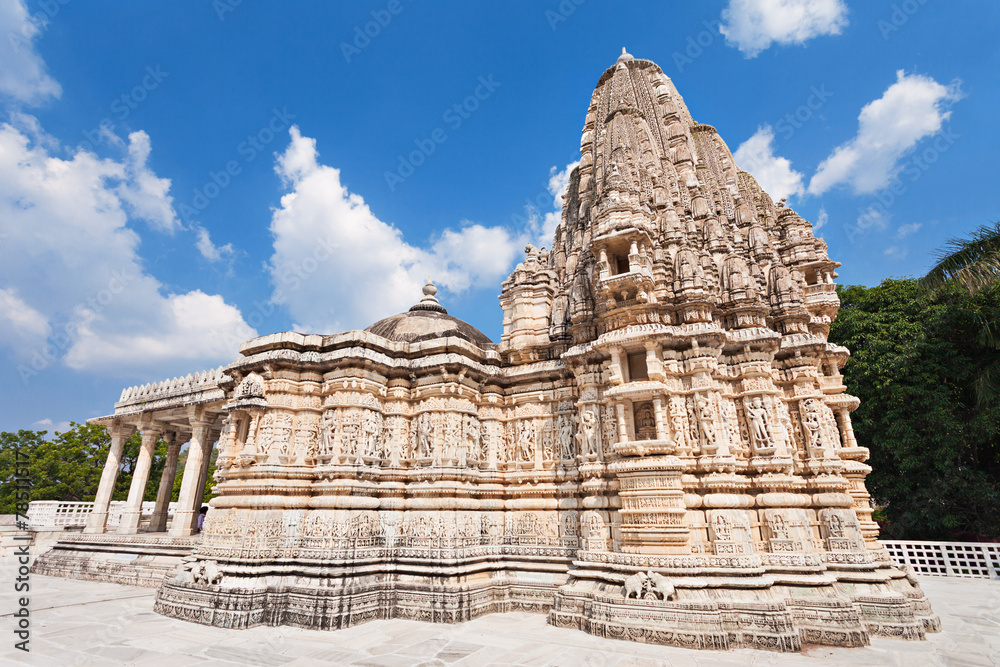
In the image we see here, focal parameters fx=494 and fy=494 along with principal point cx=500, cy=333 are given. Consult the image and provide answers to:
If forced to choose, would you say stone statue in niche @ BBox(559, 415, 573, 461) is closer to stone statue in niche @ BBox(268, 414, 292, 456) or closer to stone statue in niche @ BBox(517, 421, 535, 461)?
stone statue in niche @ BBox(517, 421, 535, 461)

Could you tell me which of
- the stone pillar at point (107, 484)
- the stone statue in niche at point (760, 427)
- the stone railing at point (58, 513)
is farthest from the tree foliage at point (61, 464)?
the stone statue in niche at point (760, 427)

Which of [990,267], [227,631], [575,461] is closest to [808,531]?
[575,461]

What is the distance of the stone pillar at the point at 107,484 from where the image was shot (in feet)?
68.5

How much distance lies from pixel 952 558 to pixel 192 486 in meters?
29.0

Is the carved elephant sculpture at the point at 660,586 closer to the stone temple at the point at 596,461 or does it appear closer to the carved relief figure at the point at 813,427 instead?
the stone temple at the point at 596,461

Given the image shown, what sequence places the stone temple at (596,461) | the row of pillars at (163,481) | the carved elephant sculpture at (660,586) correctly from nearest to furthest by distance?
the carved elephant sculpture at (660,586) < the stone temple at (596,461) < the row of pillars at (163,481)

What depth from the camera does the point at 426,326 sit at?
15336 millimetres

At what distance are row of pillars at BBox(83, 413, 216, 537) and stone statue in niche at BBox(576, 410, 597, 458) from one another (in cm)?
1530

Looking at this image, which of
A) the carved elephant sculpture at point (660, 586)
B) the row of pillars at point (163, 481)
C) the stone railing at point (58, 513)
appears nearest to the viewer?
the carved elephant sculpture at point (660, 586)

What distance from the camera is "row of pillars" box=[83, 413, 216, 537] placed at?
1867 cm

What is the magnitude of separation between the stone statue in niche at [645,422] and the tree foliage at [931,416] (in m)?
15.1

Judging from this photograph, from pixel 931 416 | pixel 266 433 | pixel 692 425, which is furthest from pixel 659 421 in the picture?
pixel 931 416

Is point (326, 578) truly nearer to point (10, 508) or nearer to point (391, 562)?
point (391, 562)

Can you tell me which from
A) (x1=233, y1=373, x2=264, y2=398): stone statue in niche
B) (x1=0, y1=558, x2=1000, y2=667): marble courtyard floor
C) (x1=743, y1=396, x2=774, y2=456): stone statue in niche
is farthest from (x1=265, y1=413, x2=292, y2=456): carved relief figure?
(x1=743, y1=396, x2=774, y2=456): stone statue in niche
